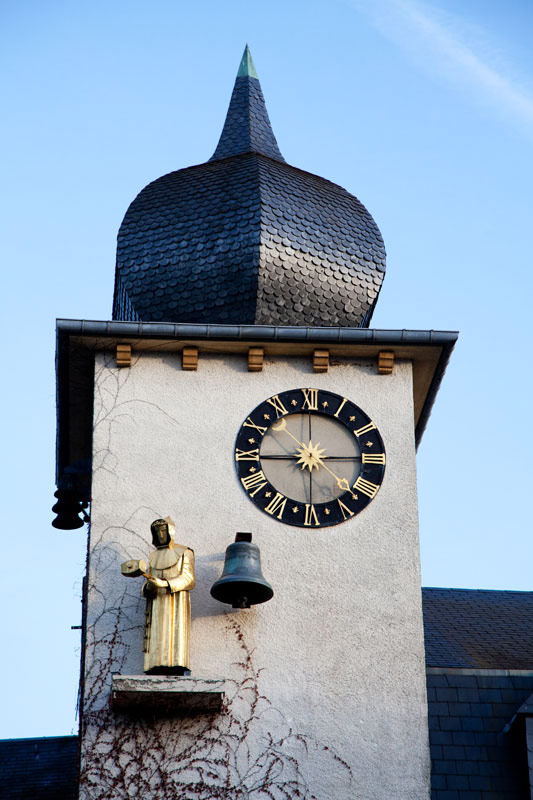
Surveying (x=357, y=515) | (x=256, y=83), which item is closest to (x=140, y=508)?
(x=357, y=515)

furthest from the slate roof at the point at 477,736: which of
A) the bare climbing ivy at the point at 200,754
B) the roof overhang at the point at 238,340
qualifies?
the roof overhang at the point at 238,340

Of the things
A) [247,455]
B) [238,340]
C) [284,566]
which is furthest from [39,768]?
[238,340]

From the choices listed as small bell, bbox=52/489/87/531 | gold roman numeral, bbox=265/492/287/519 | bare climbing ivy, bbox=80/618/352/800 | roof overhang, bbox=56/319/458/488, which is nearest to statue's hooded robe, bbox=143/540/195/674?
bare climbing ivy, bbox=80/618/352/800

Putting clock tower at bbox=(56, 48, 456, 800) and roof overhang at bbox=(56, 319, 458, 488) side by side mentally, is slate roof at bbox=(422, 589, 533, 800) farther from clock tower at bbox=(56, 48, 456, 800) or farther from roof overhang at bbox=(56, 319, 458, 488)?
roof overhang at bbox=(56, 319, 458, 488)

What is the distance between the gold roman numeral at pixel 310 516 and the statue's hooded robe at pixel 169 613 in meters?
1.36

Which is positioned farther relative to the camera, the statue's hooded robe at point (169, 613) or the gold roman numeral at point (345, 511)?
the gold roman numeral at point (345, 511)

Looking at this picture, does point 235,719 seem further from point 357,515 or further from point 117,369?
point 117,369

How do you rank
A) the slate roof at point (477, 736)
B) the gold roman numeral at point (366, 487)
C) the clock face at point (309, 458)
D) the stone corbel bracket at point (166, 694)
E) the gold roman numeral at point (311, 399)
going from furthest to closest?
the gold roman numeral at point (311, 399) → the gold roman numeral at point (366, 487) → the clock face at point (309, 458) → the slate roof at point (477, 736) → the stone corbel bracket at point (166, 694)

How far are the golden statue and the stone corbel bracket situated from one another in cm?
23

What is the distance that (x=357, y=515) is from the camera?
56.0ft

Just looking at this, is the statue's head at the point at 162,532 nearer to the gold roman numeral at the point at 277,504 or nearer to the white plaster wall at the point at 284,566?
the white plaster wall at the point at 284,566

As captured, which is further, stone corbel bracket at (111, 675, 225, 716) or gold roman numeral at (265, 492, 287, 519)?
gold roman numeral at (265, 492, 287, 519)

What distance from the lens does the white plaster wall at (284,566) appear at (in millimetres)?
15750

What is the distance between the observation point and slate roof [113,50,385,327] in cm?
1877
